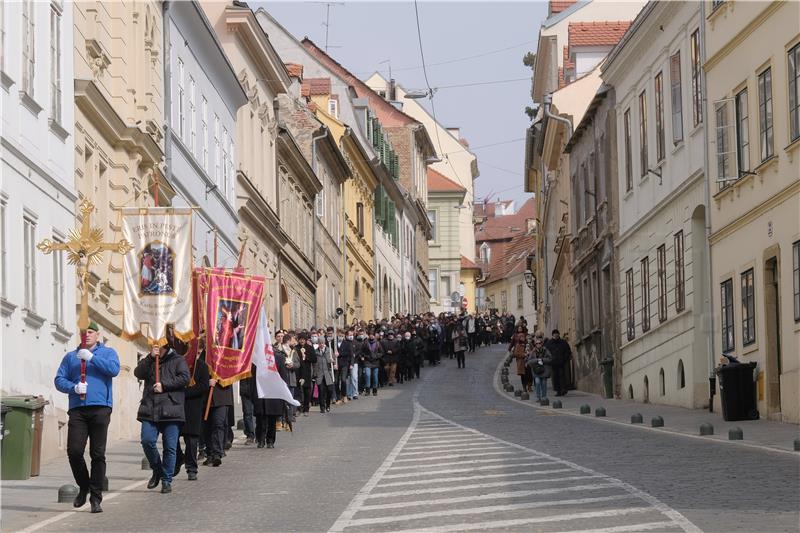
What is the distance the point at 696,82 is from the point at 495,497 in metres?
20.3

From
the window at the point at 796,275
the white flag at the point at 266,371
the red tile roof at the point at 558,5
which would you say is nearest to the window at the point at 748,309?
the window at the point at 796,275

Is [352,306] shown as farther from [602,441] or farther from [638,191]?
[602,441]

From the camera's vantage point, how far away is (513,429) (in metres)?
27.8

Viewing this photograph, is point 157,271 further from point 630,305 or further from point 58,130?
point 630,305

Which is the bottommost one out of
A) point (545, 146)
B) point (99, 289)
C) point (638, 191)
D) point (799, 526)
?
point (799, 526)

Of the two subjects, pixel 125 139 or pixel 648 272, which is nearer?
pixel 125 139

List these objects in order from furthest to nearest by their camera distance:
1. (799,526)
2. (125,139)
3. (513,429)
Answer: (125,139), (513,429), (799,526)

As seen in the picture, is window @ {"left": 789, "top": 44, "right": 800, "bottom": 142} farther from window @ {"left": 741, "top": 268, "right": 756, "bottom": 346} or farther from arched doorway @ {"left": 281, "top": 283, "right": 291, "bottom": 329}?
arched doorway @ {"left": 281, "top": 283, "right": 291, "bottom": 329}

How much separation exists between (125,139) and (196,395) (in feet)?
35.8

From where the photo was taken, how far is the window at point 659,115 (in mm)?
37750

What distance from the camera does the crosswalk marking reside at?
1341cm

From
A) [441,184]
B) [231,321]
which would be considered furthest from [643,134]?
[441,184]

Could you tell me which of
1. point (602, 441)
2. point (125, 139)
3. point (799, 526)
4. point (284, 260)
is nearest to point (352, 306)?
point (284, 260)

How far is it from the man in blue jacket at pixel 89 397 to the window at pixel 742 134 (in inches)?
652
